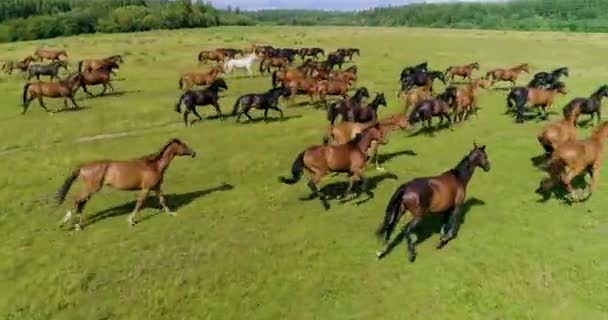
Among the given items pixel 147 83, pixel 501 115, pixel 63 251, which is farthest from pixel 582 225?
pixel 147 83

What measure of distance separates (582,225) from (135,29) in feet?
273

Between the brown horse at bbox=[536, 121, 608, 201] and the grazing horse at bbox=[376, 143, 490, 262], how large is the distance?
206 centimetres

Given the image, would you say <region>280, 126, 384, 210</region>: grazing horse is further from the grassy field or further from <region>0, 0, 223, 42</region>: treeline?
<region>0, 0, 223, 42</region>: treeline

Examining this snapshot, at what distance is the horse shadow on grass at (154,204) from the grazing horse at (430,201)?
18.4 ft

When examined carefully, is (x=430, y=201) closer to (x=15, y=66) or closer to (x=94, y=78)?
(x=94, y=78)

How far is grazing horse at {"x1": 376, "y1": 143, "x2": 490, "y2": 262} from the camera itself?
34.2ft

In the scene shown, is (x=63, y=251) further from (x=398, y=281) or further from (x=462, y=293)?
(x=462, y=293)

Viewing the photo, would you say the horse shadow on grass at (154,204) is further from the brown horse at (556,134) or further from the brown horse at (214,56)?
the brown horse at (214,56)

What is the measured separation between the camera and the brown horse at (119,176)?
13000 mm

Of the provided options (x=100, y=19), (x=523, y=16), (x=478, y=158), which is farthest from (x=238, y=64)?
(x=523, y=16)

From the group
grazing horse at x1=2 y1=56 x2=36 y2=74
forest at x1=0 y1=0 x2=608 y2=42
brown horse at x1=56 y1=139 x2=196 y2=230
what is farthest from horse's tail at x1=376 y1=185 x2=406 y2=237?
forest at x1=0 y1=0 x2=608 y2=42

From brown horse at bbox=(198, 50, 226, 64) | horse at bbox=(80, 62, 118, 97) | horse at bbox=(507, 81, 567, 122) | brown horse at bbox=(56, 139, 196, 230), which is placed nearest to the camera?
brown horse at bbox=(56, 139, 196, 230)

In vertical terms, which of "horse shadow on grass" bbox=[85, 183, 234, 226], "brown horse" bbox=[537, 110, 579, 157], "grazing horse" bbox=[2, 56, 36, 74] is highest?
"brown horse" bbox=[537, 110, 579, 157]

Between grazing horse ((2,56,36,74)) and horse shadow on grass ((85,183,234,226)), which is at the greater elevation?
grazing horse ((2,56,36,74))
